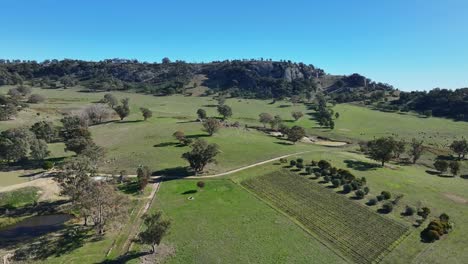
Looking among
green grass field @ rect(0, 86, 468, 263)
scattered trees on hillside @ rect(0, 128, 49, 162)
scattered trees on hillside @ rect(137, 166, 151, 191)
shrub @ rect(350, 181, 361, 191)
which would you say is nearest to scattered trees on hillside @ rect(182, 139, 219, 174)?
green grass field @ rect(0, 86, 468, 263)

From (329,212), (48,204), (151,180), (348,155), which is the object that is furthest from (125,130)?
(329,212)

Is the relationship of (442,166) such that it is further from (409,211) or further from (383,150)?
(409,211)

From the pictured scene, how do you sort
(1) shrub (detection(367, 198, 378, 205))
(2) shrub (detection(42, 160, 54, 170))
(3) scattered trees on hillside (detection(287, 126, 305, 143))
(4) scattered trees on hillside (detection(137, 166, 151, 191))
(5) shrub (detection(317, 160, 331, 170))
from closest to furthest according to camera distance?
(1) shrub (detection(367, 198, 378, 205)), (4) scattered trees on hillside (detection(137, 166, 151, 191)), (2) shrub (detection(42, 160, 54, 170)), (5) shrub (detection(317, 160, 331, 170)), (3) scattered trees on hillside (detection(287, 126, 305, 143))

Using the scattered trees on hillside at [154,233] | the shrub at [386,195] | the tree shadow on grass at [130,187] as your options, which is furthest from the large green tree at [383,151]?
the scattered trees on hillside at [154,233]

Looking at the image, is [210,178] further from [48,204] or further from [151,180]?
[48,204]

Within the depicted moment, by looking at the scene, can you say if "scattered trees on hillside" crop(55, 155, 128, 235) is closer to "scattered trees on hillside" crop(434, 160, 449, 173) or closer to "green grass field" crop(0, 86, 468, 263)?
"green grass field" crop(0, 86, 468, 263)

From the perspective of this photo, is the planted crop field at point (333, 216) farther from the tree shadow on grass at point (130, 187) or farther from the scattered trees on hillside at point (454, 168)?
the scattered trees on hillside at point (454, 168)

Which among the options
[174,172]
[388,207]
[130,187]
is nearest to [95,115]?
[174,172]

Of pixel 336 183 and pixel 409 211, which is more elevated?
pixel 336 183
